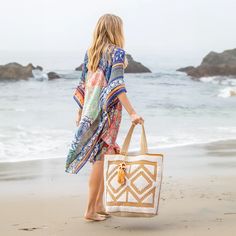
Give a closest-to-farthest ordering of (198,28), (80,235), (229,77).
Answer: (80,235), (198,28), (229,77)

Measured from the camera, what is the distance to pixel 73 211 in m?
3.95

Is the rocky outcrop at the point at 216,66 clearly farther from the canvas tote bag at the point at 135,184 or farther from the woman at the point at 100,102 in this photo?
the canvas tote bag at the point at 135,184

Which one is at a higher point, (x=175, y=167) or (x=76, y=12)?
(x=76, y=12)

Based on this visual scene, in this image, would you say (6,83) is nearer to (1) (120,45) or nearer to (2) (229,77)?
(2) (229,77)

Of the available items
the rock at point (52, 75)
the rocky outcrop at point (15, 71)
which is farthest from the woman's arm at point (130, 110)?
the rocky outcrop at point (15, 71)

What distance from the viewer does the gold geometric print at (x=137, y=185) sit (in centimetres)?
337

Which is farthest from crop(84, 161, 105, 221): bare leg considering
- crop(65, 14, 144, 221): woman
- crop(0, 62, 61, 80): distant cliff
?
crop(0, 62, 61, 80): distant cliff

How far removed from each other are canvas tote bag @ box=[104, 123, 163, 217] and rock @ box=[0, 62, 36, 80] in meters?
12.5

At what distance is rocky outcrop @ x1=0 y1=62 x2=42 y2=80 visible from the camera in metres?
15.7

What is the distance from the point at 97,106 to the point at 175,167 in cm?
212

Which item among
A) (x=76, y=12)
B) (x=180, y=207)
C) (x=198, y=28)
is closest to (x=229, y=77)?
(x=198, y=28)

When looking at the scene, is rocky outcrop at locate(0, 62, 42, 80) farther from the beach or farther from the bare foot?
the bare foot

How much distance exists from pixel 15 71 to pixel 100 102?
12432mm

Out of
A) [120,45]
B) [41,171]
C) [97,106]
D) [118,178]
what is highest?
[120,45]
